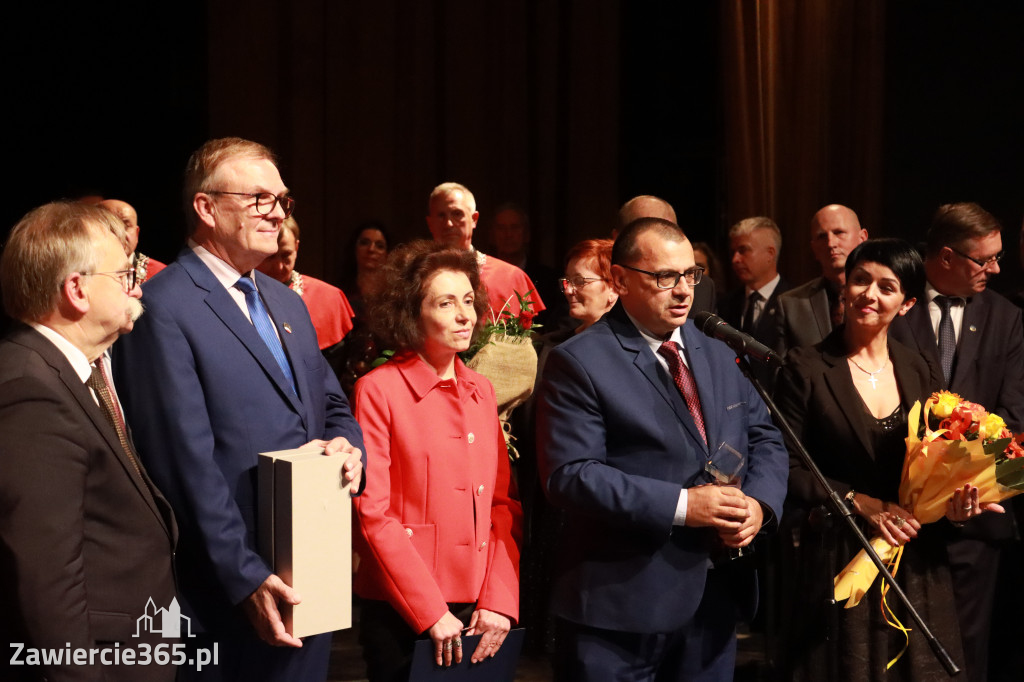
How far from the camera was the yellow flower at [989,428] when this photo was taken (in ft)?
9.73

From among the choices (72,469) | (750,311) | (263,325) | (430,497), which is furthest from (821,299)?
(72,469)

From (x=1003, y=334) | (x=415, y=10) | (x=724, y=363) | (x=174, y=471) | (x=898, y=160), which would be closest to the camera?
(x=174, y=471)

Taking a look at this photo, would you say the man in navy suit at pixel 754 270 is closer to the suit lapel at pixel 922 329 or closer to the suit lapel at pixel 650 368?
the suit lapel at pixel 922 329

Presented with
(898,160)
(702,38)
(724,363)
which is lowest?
(724,363)

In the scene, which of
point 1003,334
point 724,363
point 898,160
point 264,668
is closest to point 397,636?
point 264,668

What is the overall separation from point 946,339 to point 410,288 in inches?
80.1

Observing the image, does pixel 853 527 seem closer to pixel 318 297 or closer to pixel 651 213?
pixel 651 213

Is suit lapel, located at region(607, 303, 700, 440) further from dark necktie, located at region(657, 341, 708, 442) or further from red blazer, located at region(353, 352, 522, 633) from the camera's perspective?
red blazer, located at region(353, 352, 522, 633)

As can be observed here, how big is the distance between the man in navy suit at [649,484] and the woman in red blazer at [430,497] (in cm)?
20

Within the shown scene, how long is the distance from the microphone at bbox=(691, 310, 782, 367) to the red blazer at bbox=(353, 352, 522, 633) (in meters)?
0.64

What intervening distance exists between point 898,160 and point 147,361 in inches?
205

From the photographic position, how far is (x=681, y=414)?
2.70 m

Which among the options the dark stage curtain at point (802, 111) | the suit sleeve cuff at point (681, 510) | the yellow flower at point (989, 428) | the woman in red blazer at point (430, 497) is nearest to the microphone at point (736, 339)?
the suit sleeve cuff at point (681, 510)

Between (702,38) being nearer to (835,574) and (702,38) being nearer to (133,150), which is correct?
(133,150)
